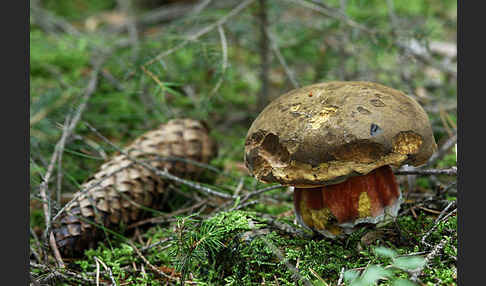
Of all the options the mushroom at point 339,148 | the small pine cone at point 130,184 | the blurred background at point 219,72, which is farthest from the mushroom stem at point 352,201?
the small pine cone at point 130,184

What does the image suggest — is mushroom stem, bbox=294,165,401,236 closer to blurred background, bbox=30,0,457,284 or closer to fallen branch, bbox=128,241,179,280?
blurred background, bbox=30,0,457,284

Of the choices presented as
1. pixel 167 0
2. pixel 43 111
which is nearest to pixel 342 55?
pixel 43 111

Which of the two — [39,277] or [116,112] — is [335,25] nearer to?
[116,112]

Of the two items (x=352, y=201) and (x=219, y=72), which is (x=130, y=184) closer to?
(x=219, y=72)

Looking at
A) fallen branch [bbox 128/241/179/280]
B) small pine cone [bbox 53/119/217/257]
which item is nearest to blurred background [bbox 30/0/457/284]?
small pine cone [bbox 53/119/217/257]

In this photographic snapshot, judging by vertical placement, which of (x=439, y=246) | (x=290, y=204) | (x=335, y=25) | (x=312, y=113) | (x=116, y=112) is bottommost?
(x=290, y=204)

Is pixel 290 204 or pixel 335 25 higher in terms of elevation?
pixel 335 25
